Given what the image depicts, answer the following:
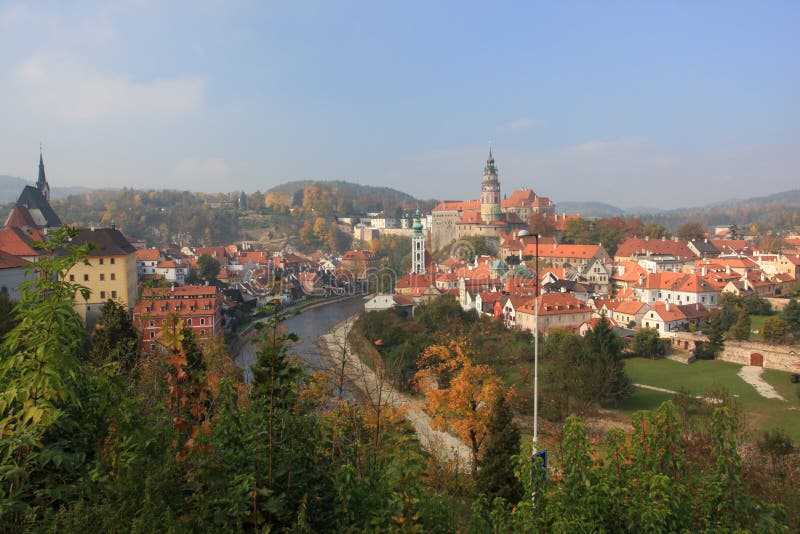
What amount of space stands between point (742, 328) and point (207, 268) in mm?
28715

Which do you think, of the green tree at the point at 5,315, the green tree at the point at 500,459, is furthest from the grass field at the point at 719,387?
the green tree at the point at 5,315

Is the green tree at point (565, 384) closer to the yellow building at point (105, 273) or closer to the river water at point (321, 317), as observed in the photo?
the river water at point (321, 317)

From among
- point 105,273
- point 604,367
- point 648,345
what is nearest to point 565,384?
point 604,367

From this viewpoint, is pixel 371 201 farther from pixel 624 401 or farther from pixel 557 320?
pixel 624 401

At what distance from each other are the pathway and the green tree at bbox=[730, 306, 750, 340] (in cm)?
184

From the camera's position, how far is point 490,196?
5659cm

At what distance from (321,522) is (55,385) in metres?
1.39

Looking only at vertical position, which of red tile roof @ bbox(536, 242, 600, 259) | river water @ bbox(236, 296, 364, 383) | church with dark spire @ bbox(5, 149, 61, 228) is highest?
church with dark spire @ bbox(5, 149, 61, 228)

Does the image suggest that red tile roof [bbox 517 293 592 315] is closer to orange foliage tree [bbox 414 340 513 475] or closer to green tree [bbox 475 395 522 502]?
orange foliage tree [bbox 414 340 513 475]

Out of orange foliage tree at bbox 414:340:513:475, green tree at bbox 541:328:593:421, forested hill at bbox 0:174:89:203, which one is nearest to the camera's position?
orange foliage tree at bbox 414:340:513:475

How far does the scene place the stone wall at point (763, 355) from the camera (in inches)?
771

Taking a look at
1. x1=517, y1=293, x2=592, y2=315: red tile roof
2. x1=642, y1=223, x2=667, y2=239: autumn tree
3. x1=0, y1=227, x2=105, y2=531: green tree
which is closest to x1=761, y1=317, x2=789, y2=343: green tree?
x1=517, y1=293, x2=592, y2=315: red tile roof

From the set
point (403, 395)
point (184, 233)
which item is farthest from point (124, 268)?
point (184, 233)

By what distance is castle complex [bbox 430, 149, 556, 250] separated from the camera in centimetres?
5484
